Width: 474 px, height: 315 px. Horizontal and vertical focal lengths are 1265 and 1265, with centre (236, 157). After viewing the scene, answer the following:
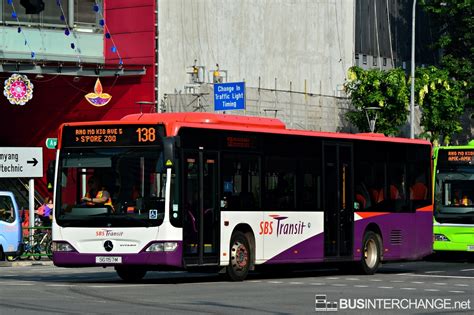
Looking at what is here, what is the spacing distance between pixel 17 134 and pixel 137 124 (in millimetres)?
30283

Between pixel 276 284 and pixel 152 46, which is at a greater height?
pixel 152 46

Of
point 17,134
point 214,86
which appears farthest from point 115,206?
point 17,134

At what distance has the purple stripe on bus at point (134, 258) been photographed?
21828mm

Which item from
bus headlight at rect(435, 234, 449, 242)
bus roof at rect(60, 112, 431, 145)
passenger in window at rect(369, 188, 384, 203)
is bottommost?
bus headlight at rect(435, 234, 449, 242)

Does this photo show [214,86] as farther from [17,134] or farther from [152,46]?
[17,134]

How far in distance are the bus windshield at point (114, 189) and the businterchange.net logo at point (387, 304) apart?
13.6 feet

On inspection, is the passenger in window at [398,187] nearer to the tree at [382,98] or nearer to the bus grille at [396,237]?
the bus grille at [396,237]

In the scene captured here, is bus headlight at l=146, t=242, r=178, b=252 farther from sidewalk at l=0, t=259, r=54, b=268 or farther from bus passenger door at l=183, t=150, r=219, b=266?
sidewalk at l=0, t=259, r=54, b=268

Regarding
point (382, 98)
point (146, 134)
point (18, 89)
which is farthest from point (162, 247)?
point (382, 98)

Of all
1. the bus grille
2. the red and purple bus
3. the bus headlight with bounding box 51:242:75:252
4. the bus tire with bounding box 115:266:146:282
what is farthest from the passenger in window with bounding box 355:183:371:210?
the bus headlight with bounding box 51:242:75:252

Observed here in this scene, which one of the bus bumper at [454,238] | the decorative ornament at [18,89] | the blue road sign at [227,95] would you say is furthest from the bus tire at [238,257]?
the decorative ornament at [18,89]

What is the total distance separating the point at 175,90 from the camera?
5312cm

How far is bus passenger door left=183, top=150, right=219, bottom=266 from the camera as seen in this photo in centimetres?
2234

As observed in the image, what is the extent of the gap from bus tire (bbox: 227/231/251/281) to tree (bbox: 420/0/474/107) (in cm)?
4161
